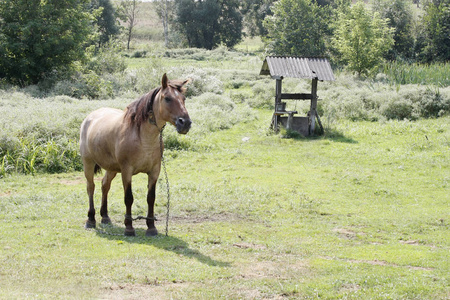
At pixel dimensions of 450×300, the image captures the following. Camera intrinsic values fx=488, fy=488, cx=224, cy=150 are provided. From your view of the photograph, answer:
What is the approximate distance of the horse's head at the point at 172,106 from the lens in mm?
7390

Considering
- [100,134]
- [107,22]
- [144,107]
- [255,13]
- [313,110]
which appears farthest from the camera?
[255,13]

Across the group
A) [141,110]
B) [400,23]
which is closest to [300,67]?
[141,110]

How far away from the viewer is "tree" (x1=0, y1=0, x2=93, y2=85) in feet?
86.9

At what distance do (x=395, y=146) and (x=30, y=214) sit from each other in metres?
12.9

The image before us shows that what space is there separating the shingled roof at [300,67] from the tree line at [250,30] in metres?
13.2

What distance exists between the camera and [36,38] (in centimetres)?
2709

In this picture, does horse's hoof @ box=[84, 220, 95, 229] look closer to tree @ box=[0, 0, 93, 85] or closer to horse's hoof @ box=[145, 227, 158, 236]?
horse's hoof @ box=[145, 227, 158, 236]

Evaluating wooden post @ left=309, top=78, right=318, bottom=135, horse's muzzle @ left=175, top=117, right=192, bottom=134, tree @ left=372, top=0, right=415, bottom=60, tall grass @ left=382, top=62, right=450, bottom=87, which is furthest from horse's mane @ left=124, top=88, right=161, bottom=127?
tree @ left=372, top=0, right=415, bottom=60

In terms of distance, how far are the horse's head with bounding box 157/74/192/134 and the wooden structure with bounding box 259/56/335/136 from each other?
12.9 m

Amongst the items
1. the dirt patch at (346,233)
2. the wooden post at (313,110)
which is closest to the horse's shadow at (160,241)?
the dirt patch at (346,233)

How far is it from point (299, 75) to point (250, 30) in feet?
181

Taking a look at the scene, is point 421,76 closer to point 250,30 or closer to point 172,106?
point 172,106

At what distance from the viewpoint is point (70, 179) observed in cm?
1401

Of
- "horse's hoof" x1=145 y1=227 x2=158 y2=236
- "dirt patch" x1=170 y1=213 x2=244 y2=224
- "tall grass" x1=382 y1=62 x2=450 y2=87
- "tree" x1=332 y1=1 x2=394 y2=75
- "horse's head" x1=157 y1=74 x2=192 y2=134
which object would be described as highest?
"tree" x1=332 y1=1 x2=394 y2=75
